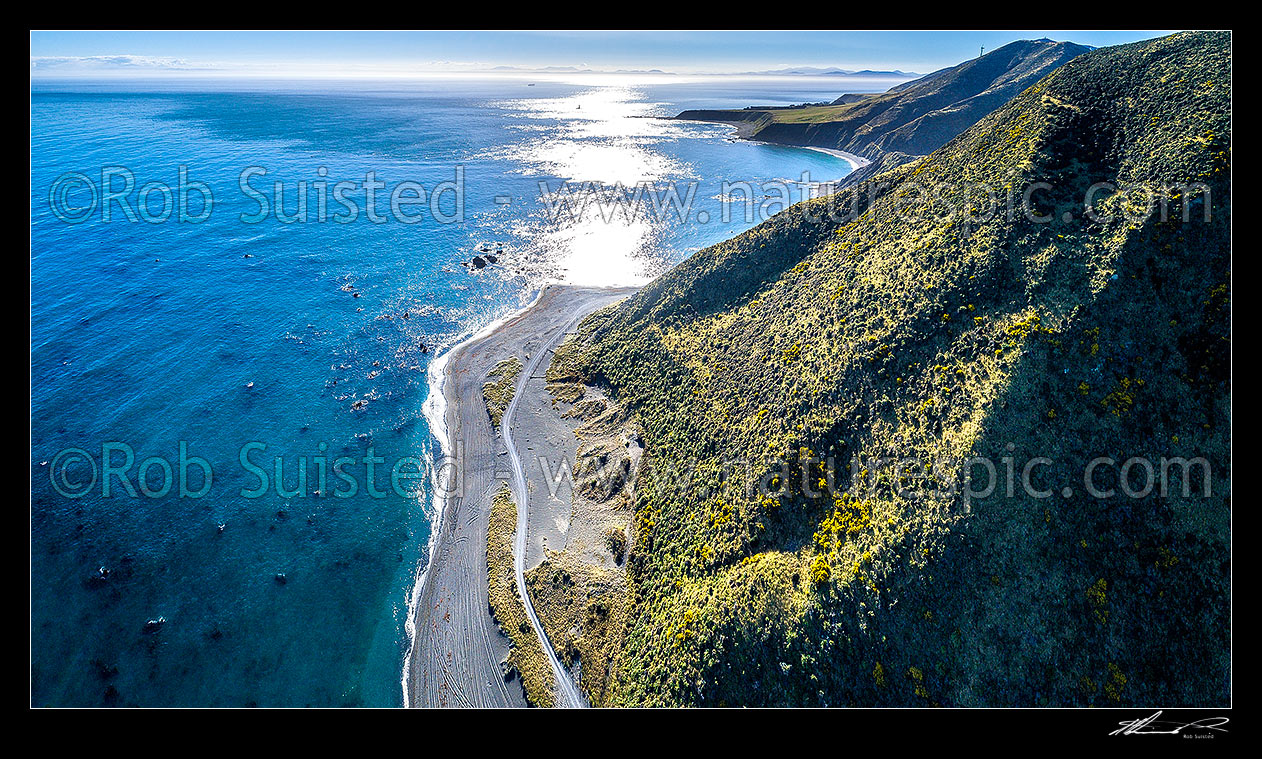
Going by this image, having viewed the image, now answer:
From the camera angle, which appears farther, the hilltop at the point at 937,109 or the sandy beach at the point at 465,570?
the hilltop at the point at 937,109

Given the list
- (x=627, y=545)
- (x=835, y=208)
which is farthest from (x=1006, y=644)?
(x=835, y=208)

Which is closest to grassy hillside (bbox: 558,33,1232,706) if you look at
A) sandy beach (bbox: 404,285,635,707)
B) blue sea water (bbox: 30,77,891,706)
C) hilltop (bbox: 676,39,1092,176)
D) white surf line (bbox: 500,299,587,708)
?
white surf line (bbox: 500,299,587,708)

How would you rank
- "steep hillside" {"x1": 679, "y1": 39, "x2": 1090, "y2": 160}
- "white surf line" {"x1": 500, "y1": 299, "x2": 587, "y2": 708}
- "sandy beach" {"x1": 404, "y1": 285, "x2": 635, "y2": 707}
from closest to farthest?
"white surf line" {"x1": 500, "y1": 299, "x2": 587, "y2": 708}
"sandy beach" {"x1": 404, "y1": 285, "x2": 635, "y2": 707}
"steep hillside" {"x1": 679, "y1": 39, "x2": 1090, "y2": 160}

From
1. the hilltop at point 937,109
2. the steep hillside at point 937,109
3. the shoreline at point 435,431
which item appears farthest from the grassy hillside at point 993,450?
the steep hillside at point 937,109

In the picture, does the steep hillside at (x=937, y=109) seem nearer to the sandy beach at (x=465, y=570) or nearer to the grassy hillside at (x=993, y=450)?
the grassy hillside at (x=993, y=450)

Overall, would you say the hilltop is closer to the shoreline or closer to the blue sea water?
the blue sea water

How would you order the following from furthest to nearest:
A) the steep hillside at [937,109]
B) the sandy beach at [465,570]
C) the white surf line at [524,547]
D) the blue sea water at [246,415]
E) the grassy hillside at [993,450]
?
the steep hillside at [937,109] < the blue sea water at [246,415] < the sandy beach at [465,570] < the white surf line at [524,547] < the grassy hillside at [993,450]
